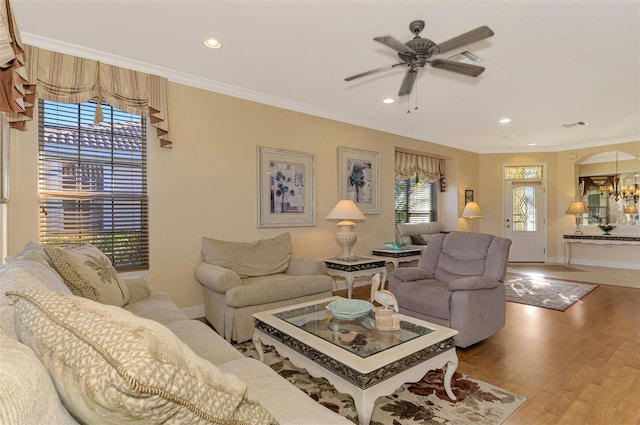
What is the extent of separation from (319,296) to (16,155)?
9.69 ft

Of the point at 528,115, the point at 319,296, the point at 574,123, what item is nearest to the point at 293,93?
the point at 319,296

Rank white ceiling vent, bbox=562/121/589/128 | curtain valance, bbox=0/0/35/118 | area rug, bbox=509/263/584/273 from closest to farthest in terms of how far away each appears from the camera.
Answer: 1. curtain valance, bbox=0/0/35/118
2. white ceiling vent, bbox=562/121/589/128
3. area rug, bbox=509/263/584/273

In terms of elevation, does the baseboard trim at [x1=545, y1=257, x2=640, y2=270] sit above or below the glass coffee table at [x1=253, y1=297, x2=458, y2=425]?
below

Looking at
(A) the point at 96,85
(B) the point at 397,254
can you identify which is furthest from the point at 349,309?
(A) the point at 96,85

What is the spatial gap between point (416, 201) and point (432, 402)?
5.30 meters

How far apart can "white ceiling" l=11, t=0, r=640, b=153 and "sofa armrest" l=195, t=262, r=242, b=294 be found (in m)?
2.04

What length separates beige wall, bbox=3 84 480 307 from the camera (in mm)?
2826

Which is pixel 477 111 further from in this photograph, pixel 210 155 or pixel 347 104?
pixel 210 155

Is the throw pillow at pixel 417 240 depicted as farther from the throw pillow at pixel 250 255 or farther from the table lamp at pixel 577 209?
the table lamp at pixel 577 209

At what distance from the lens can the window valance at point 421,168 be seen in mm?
6266

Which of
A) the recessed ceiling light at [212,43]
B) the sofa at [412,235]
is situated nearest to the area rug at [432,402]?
the recessed ceiling light at [212,43]

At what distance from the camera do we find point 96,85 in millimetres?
3012

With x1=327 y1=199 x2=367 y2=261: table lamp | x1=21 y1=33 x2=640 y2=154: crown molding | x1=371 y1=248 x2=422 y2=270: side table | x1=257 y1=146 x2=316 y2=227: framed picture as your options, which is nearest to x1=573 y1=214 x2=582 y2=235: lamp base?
x1=21 y1=33 x2=640 y2=154: crown molding

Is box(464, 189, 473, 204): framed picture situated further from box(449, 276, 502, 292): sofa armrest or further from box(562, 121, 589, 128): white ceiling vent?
box(449, 276, 502, 292): sofa armrest
